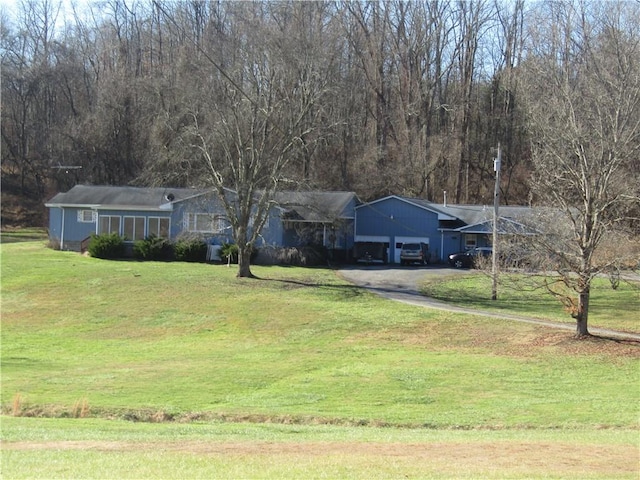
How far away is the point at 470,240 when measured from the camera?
57.1 meters

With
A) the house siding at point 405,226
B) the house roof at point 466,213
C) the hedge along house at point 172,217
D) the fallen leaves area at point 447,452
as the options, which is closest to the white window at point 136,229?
the hedge along house at point 172,217

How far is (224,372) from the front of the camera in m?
24.2

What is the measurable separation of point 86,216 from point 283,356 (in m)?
34.4

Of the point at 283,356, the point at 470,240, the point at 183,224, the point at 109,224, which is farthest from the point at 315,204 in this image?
the point at 283,356

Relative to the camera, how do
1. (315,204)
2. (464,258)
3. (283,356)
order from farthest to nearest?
(464,258), (315,204), (283,356)

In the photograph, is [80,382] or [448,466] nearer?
[448,466]

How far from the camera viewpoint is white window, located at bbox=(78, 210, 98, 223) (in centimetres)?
5725

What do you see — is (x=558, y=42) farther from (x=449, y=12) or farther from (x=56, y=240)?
(x=56, y=240)

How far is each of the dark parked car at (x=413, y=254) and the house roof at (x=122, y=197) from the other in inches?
600

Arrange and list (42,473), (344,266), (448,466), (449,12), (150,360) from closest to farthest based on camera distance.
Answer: (42,473)
(448,466)
(150,360)
(344,266)
(449,12)

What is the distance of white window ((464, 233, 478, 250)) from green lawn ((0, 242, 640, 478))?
17.1 m

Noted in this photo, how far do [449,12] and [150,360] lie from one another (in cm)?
5417

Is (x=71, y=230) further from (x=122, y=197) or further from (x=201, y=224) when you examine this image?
(x=201, y=224)

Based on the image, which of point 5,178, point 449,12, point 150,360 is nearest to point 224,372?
point 150,360
